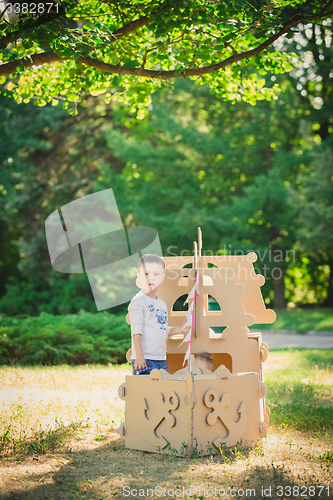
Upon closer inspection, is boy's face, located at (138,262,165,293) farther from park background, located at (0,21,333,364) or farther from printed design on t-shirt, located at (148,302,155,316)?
park background, located at (0,21,333,364)

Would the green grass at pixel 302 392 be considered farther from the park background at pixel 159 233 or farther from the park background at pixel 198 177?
the park background at pixel 198 177

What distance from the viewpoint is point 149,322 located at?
389 centimetres

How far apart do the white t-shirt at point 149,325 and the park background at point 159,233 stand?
84 centimetres

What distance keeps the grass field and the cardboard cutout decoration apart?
0.47 ft

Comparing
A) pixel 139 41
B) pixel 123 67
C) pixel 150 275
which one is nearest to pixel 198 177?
pixel 139 41

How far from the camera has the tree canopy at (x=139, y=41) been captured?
173 inches

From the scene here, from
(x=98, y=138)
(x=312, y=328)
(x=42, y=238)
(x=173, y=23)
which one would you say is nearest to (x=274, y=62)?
(x=173, y=23)

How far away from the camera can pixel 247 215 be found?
18906 mm

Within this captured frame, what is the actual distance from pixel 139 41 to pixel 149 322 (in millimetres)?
3774

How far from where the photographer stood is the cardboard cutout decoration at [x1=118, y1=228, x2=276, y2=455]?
346cm

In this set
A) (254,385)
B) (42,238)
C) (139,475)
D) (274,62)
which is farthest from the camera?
(42,238)

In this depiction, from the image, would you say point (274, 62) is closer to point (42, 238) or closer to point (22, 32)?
point (22, 32)

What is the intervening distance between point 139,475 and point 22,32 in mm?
3947

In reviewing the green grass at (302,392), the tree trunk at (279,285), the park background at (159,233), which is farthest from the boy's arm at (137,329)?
the tree trunk at (279,285)
